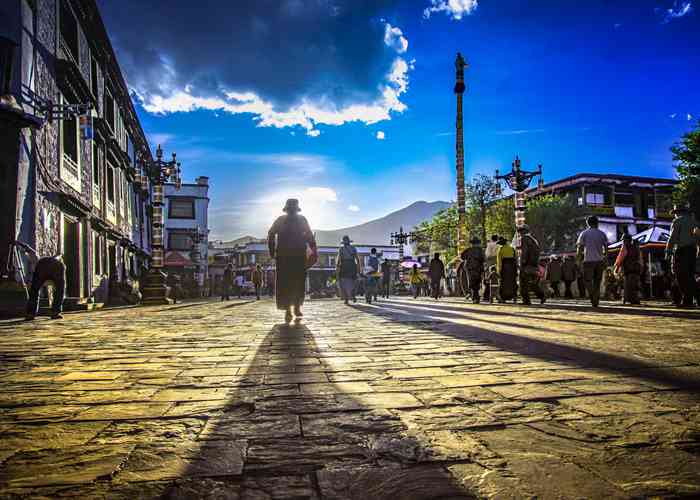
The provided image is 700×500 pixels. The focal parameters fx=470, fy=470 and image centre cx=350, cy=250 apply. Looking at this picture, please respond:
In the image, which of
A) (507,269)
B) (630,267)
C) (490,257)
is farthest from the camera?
(490,257)

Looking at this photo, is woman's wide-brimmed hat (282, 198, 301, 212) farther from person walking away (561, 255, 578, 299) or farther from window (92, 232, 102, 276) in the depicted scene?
person walking away (561, 255, 578, 299)

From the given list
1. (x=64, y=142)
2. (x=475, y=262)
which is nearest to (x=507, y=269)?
(x=475, y=262)

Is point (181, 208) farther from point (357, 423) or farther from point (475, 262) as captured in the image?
point (357, 423)

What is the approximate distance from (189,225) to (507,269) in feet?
125

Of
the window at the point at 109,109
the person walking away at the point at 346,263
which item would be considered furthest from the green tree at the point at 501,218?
the window at the point at 109,109

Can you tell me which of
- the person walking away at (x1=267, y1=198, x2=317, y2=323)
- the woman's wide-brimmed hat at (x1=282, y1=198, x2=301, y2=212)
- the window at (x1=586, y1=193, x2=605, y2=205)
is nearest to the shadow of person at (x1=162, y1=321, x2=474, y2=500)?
the person walking away at (x1=267, y1=198, x2=317, y2=323)

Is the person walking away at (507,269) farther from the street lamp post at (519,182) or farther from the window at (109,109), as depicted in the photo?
the window at (109,109)

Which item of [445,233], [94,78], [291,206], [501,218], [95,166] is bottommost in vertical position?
[291,206]

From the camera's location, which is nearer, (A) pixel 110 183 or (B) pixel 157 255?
(B) pixel 157 255

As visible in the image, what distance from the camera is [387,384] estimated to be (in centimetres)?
257

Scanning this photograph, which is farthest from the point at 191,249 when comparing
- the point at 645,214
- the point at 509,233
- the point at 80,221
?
the point at 645,214

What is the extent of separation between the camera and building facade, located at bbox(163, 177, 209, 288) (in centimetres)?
4300

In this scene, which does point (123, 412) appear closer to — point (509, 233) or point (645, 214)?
point (509, 233)

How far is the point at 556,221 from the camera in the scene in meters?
36.3
